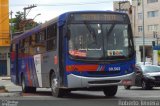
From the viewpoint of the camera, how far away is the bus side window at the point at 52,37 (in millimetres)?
20500

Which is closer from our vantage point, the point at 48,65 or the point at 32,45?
the point at 48,65

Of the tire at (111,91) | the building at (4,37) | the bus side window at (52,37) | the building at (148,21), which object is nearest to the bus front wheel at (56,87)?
the bus side window at (52,37)

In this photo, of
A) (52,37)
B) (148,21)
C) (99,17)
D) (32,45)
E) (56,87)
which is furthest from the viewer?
(148,21)

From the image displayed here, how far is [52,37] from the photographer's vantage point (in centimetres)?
2083

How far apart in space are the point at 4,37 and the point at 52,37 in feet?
155

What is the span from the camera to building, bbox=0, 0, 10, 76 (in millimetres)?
65938

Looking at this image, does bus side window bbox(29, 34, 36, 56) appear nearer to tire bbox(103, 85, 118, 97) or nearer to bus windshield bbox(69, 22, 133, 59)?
tire bbox(103, 85, 118, 97)

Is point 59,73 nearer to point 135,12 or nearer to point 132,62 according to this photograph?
point 132,62

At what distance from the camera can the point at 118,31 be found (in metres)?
19.6

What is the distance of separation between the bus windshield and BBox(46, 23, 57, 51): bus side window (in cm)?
136

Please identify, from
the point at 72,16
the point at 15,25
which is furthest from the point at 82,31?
the point at 15,25

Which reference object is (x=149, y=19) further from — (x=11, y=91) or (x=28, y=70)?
(x=28, y=70)

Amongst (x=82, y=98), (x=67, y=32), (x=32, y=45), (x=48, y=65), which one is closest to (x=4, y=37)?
(x=32, y=45)

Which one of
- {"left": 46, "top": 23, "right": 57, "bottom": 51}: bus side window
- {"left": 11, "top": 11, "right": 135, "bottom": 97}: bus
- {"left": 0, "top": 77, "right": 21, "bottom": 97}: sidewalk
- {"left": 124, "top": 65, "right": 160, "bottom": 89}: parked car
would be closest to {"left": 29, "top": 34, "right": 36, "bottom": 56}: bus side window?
{"left": 0, "top": 77, "right": 21, "bottom": 97}: sidewalk
